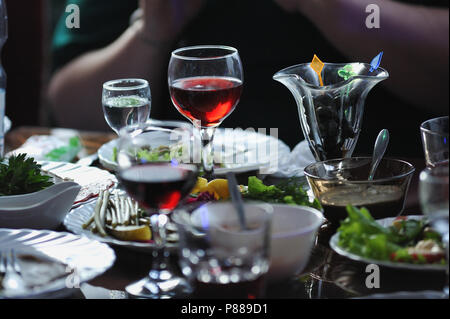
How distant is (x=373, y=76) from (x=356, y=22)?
111 centimetres

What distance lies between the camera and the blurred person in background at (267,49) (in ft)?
6.98

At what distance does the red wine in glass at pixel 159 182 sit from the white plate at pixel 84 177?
343 mm

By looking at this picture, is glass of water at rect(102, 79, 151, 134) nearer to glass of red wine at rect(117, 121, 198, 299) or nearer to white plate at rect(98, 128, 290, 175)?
white plate at rect(98, 128, 290, 175)

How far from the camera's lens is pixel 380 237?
0.79 metres

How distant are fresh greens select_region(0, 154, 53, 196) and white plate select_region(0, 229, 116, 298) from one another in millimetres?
157

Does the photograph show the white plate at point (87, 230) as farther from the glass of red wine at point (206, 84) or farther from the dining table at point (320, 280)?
the glass of red wine at point (206, 84)

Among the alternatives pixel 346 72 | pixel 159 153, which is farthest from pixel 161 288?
pixel 346 72

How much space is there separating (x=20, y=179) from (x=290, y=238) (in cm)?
51

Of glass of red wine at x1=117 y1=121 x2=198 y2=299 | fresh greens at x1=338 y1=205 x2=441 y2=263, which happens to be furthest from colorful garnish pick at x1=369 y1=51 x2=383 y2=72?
glass of red wine at x1=117 y1=121 x2=198 y2=299

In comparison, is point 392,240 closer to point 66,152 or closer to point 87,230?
point 87,230

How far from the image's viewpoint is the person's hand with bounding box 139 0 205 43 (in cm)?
244

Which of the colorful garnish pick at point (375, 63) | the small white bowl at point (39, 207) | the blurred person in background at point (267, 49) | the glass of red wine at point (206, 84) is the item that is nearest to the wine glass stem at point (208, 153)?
the glass of red wine at point (206, 84)

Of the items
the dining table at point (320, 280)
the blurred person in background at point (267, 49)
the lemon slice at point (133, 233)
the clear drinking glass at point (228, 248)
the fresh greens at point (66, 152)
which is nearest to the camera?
the clear drinking glass at point (228, 248)

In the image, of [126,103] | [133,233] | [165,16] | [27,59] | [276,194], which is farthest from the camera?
[27,59]
